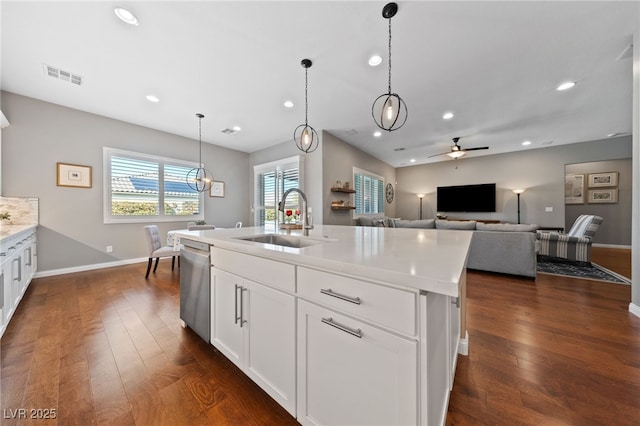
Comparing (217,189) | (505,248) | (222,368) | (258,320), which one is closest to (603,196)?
(505,248)

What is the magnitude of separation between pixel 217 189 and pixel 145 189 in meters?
1.52

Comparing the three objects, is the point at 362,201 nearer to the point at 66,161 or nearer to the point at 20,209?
the point at 66,161

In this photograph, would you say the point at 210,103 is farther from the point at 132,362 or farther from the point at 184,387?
the point at 184,387

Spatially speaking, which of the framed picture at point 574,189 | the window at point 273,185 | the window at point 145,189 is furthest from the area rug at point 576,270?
the window at point 145,189

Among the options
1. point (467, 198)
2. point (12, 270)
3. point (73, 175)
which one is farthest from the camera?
point (467, 198)

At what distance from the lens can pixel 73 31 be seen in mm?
2137

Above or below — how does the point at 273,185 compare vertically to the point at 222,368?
above

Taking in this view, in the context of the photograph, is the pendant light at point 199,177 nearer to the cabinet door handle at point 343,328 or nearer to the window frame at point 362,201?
the window frame at point 362,201

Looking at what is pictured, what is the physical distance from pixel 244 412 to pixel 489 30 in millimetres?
3583

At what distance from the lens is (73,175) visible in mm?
3707

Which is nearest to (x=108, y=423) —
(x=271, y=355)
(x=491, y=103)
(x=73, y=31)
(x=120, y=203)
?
(x=271, y=355)

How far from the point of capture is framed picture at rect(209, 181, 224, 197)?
560 cm

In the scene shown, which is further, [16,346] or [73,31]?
[73,31]

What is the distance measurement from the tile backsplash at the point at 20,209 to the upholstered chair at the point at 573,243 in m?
8.46
